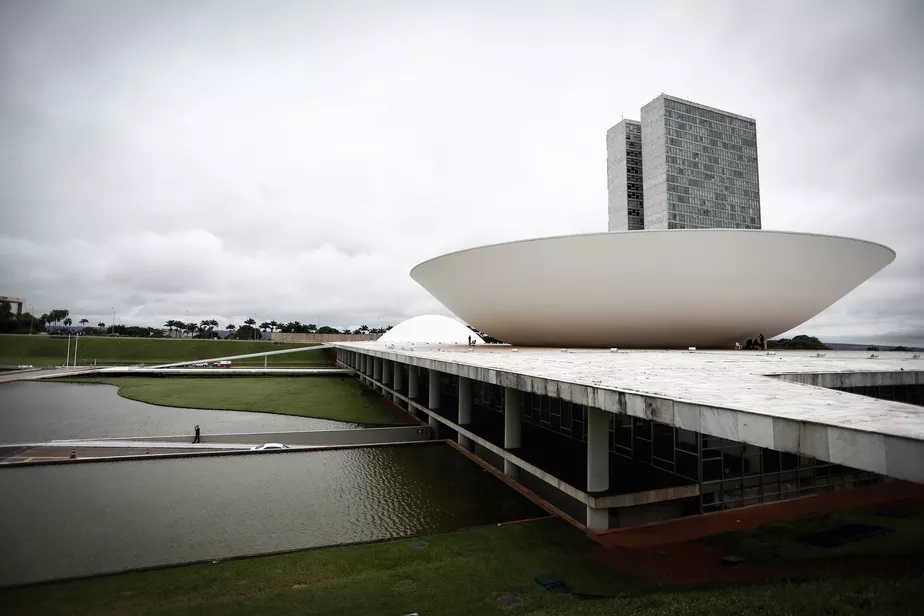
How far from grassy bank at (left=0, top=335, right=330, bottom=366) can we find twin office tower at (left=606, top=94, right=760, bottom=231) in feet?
135

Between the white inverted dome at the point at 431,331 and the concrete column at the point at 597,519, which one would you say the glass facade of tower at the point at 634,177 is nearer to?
the white inverted dome at the point at 431,331

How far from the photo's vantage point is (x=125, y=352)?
43656mm

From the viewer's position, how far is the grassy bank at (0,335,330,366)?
136 feet

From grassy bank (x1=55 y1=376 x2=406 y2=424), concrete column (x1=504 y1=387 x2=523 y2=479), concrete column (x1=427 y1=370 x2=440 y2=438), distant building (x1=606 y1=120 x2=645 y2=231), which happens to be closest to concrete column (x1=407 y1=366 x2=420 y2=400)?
grassy bank (x1=55 y1=376 x2=406 y2=424)

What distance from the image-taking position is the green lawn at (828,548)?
616 centimetres

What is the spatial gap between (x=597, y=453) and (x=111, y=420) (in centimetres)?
1653

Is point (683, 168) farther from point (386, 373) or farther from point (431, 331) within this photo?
point (386, 373)

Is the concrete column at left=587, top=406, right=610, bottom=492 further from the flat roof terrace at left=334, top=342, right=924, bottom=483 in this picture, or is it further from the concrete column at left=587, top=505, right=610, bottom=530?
the flat roof terrace at left=334, top=342, right=924, bottom=483

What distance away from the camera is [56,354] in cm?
4303

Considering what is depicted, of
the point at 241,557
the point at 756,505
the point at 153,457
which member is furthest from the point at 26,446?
the point at 756,505

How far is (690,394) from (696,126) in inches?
2454

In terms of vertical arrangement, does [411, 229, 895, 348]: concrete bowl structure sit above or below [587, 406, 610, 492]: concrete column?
above

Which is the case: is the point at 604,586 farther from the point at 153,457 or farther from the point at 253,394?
the point at 253,394

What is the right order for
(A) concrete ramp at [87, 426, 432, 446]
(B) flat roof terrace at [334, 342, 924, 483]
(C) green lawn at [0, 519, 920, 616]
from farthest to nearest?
(A) concrete ramp at [87, 426, 432, 446] < (C) green lawn at [0, 519, 920, 616] < (B) flat roof terrace at [334, 342, 924, 483]
